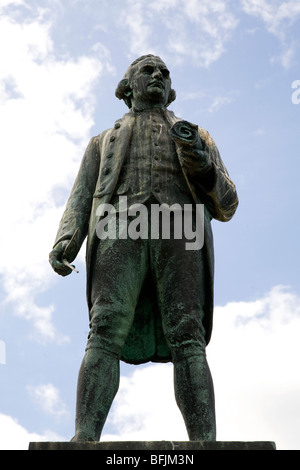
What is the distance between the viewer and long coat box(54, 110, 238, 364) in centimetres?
823

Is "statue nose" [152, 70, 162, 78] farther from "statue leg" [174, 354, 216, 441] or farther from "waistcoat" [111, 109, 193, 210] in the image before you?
"statue leg" [174, 354, 216, 441]

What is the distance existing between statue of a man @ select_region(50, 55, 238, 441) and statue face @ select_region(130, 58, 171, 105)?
1 centimetres

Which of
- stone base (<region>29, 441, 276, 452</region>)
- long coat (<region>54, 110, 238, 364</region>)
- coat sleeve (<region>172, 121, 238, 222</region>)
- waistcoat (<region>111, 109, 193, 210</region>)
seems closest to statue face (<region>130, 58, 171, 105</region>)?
long coat (<region>54, 110, 238, 364</region>)

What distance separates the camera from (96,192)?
8.52 meters

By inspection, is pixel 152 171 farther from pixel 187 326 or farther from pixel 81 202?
pixel 187 326

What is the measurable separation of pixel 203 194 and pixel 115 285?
138cm

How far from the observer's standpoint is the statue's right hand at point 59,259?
8.20 m

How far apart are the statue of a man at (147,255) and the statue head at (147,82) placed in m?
0.01

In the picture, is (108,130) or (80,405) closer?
(80,405)

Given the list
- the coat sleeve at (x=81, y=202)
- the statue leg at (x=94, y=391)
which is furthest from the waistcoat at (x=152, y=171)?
the statue leg at (x=94, y=391)

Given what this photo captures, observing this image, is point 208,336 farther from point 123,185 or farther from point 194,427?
point 123,185

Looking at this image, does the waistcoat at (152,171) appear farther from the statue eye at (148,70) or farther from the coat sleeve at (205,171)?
the statue eye at (148,70)
